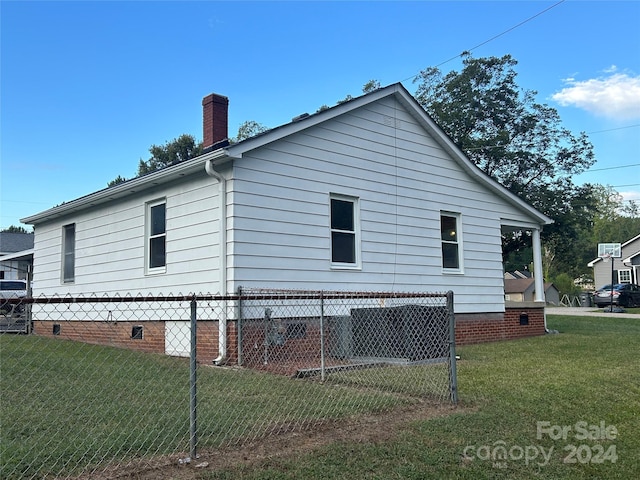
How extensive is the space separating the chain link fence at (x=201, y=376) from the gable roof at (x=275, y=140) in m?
2.35

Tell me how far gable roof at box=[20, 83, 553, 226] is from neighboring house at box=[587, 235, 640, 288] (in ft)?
93.0

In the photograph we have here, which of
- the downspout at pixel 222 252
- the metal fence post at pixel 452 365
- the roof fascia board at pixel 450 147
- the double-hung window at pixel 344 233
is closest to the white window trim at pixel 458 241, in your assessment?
the roof fascia board at pixel 450 147

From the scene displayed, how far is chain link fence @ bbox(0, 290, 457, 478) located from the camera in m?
4.18

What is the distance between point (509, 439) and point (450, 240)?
8.52 m

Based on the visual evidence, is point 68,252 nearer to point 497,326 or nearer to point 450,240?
point 450,240

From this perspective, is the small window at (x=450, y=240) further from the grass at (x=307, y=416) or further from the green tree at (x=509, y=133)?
the green tree at (x=509, y=133)

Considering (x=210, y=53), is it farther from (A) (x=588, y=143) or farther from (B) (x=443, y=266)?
(A) (x=588, y=143)

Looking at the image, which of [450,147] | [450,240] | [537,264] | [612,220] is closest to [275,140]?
[450,147]

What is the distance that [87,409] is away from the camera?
18.1 feet

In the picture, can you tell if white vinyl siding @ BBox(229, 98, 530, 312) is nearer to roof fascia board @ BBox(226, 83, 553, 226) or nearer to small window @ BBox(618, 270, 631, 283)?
roof fascia board @ BBox(226, 83, 553, 226)

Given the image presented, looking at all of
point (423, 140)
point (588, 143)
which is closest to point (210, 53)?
point (423, 140)

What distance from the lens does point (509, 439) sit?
15.1 ft

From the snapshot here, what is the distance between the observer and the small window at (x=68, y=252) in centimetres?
1341

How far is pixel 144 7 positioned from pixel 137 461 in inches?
425
